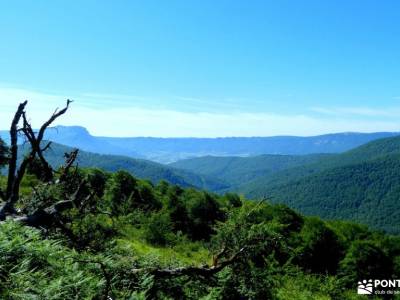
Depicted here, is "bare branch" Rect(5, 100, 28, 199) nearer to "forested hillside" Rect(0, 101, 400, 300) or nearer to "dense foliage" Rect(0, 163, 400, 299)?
"forested hillside" Rect(0, 101, 400, 300)

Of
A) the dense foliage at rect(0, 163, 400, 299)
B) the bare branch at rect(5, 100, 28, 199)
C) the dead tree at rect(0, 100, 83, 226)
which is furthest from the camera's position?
the bare branch at rect(5, 100, 28, 199)

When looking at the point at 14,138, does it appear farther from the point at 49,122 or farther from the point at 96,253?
the point at 96,253

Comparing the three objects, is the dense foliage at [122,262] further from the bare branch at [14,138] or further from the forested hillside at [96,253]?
the bare branch at [14,138]

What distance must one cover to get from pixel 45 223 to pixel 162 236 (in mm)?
27907

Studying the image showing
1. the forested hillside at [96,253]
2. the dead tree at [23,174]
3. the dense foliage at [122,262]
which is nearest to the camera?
the dense foliage at [122,262]

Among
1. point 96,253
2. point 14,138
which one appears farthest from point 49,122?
point 96,253

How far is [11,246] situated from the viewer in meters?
6.67

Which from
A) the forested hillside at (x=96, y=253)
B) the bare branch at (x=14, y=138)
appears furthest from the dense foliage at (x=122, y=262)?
the bare branch at (x=14, y=138)

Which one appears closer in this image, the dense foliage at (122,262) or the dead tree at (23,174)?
the dense foliage at (122,262)

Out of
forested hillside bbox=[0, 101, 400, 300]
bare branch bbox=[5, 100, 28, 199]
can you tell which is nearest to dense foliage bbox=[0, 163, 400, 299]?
forested hillside bbox=[0, 101, 400, 300]

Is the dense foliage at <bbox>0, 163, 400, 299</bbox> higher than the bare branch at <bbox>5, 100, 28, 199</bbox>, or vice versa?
the bare branch at <bbox>5, 100, 28, 199</bbox>

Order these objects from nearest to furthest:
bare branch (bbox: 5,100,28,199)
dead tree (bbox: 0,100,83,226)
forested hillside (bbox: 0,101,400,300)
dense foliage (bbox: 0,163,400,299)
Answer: dense foliage (bbox: 0,163,400,299), forested hillside (bbox: 0,101,400,300), dead tree (bbox: 0,100,83,226), bare branch (bbox: 5,100,28,199)

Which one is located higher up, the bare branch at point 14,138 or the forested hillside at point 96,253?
the bare branch at point 14,138

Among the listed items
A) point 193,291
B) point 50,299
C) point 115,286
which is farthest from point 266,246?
point 50,299
